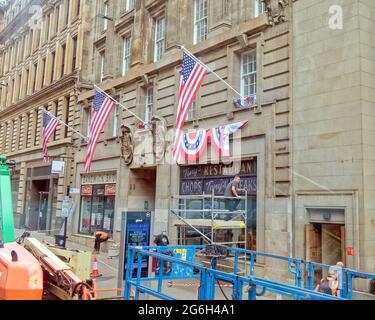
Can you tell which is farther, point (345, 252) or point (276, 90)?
point (276, 90)

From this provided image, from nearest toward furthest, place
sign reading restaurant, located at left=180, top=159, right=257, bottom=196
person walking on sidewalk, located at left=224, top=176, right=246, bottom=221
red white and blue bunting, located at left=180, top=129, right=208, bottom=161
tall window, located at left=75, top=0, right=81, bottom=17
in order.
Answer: person walking on sidewalk, located at left=224, top=176, right=246, bottom=221 < sign reading restaurant, located at left=180, top=159, right=257, bottom=196 < red white and blue bunting, located at left=180, top=129, right=208, bottom=161 < tall window, located at left=75, top=0, right=81, bottom=17

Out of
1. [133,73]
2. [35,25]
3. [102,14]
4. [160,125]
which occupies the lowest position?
[160,125]

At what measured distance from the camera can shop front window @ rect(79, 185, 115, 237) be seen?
25203 mm

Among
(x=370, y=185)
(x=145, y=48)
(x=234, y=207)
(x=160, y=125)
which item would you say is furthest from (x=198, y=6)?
(x=370, y=185)

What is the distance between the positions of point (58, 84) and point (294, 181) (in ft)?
79.2

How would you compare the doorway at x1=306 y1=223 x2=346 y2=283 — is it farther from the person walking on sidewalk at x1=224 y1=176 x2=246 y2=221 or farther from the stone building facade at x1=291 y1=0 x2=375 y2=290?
the person walking on sidewalk at x1=224 y1=176 x2=246 y2=221

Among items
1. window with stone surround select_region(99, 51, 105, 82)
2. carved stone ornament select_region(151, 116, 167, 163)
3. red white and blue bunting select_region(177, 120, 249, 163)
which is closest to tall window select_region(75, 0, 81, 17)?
window with stone surround select_region(99, 51, 105, 82)

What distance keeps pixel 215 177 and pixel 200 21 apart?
8143 millimetres

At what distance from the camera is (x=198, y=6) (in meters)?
20.9

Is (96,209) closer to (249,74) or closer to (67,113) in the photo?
(67,113)

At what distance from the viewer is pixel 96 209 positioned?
26.8 m

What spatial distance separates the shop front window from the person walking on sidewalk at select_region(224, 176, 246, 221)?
10012mm

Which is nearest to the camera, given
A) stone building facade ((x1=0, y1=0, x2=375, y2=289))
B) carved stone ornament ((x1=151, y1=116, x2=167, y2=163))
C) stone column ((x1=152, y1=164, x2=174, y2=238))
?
stone building facade ((x1=0, y1=0, x2=375, y2=289))

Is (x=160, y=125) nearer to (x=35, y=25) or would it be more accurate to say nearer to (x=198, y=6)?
(x=198, y=6)
